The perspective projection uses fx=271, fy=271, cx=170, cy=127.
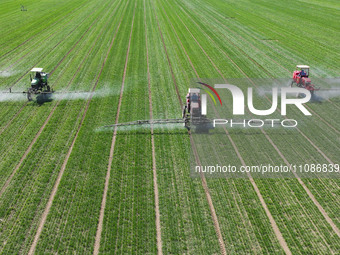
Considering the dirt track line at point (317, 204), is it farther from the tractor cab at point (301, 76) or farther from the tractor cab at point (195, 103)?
the tractor cab at point (301, 76)

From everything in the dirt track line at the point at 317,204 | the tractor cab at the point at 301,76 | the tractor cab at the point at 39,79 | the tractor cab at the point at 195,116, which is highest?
the tractor cab at the point at 39,79

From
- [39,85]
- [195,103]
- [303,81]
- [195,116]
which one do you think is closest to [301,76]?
[303,81]

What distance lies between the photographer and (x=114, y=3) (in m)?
63.3

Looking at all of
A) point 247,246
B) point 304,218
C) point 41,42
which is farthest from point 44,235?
point 41,42

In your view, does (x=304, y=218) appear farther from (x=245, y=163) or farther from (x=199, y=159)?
(x=199, y=159)

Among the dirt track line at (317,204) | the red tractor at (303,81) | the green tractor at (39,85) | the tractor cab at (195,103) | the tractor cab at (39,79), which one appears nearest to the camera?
the dirt track line at (317,204)

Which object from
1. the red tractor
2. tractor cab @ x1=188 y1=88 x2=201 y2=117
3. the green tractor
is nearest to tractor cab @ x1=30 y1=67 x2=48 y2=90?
the green tractor

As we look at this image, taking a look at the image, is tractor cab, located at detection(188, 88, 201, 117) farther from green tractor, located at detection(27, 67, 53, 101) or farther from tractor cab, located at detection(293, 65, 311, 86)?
green tractor, located at detection(27, 67, 53, 101)

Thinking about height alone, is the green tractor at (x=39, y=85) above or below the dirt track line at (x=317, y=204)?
above

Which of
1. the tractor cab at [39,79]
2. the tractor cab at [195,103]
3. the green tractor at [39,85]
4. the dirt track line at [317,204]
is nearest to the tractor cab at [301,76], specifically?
the dirt track line at [317,204]

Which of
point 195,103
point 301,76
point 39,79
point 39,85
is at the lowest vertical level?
point 195,103

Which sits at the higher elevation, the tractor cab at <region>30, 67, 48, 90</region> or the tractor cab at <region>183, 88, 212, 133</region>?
the tractor cab at <region>30, 67, 48, 90</region>

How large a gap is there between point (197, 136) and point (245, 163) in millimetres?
3715

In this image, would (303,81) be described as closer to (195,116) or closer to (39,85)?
(195,116)
